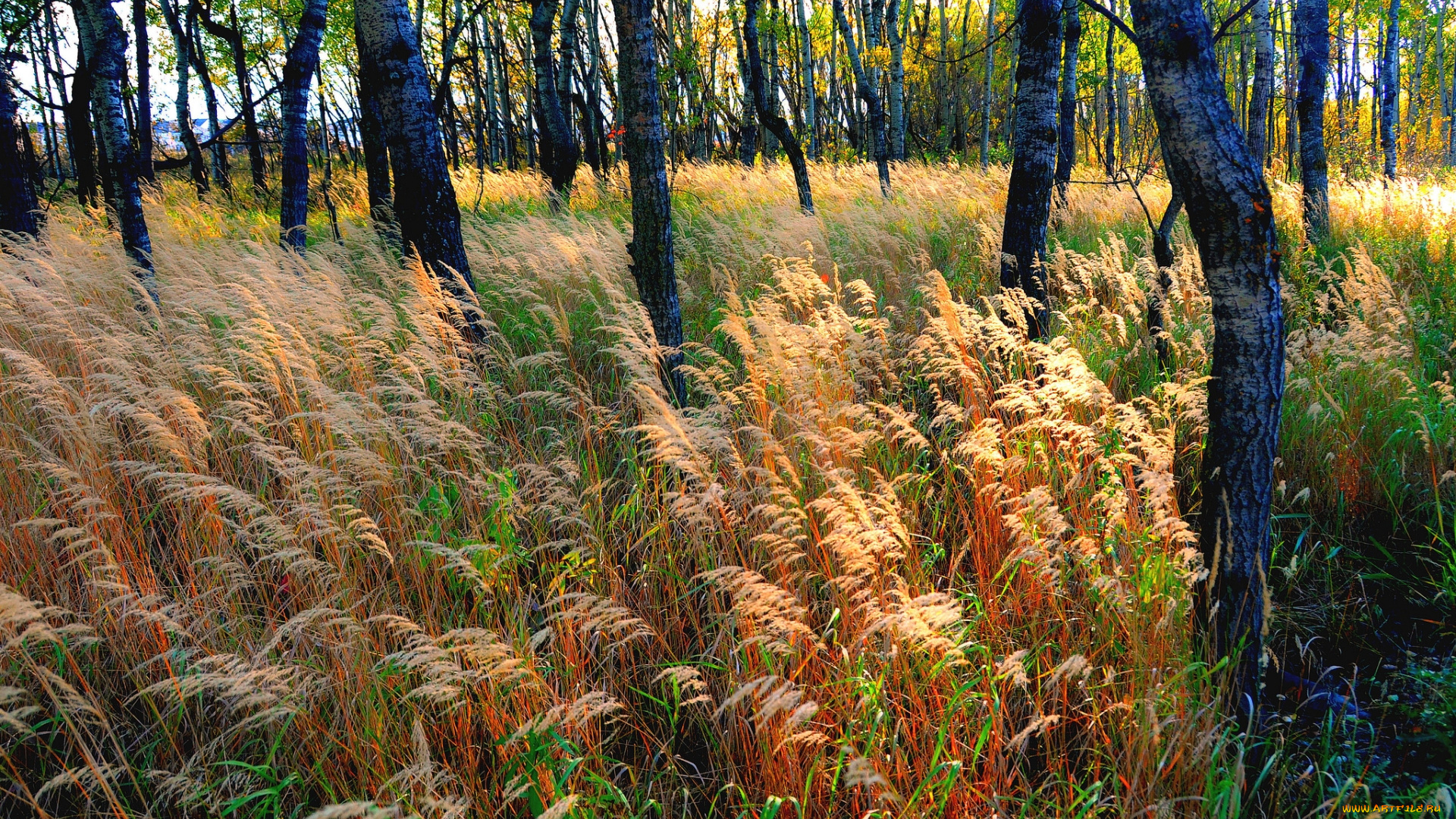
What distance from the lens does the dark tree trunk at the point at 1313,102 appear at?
793 cm

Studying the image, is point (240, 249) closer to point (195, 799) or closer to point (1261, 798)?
point (195, 799)

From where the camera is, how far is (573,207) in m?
10.9

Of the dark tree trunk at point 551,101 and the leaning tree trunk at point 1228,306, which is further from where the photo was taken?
the dark tree trunk at point 551,101

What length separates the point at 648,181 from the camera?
409 cm

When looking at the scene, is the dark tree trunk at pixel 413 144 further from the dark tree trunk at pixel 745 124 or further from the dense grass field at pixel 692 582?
the dark tree trunk at pixel 745 124

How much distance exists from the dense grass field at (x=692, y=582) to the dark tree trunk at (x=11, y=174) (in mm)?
3871

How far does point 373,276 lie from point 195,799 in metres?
5.65

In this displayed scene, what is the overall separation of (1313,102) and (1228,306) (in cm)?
859

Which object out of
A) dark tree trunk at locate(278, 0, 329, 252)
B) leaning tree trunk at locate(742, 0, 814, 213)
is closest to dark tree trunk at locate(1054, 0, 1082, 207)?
leaning tree trunk at locate(742, 0, 814, 213)

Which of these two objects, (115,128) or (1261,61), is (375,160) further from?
(1261,61)

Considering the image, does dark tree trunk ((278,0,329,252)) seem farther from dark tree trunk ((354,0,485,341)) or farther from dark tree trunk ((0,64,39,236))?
dark tree trunk ((354,0,485,341))

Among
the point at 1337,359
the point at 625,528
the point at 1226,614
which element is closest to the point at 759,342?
the point at 625,528

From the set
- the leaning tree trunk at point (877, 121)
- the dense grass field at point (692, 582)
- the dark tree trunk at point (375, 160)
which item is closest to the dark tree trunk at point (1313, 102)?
the dense grass field at point (692, 582)

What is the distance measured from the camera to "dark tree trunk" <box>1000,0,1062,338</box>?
16.0 feet
